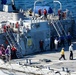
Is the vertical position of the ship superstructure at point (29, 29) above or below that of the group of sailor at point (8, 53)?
above

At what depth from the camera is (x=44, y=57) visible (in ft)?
129

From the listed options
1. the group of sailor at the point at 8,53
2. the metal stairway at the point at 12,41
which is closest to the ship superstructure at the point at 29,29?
the metal stairway at the point at 12,41

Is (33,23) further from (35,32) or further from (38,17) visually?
(38,17)

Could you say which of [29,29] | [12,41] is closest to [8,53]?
[12,41]

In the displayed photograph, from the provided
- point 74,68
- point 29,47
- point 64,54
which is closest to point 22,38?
point 29,47

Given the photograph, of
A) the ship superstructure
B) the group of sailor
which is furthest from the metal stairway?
the group of sailor

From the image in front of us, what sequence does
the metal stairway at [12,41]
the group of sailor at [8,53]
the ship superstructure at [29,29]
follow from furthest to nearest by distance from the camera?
the ship superstructure at [29,29], the metal stairway at [12,41], the group of sailor at [8,53]

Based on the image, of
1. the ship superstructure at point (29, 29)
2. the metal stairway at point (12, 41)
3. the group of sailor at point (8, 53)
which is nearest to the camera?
the group of sailor at point (8, 53)

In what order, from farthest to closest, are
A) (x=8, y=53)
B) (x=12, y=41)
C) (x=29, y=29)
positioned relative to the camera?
(x=29, y=29)
(x=12, y=41)
(x=8, y=53)

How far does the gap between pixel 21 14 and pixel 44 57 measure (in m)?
7.30

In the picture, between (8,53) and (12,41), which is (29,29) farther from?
(8,53)

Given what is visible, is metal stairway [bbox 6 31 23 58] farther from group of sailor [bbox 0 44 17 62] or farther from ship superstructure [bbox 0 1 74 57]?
group of sailor [bbox 0 44 17 62]

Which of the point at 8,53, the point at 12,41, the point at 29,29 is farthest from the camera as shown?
the point at 29,29

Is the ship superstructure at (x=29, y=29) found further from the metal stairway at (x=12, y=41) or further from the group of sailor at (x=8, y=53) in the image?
the group of sailor at (x=8, y=53)
